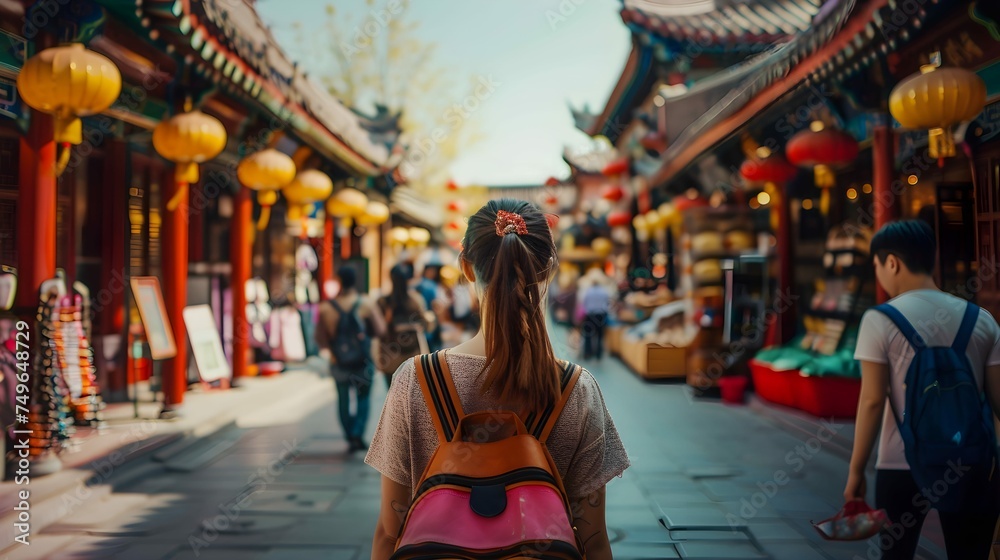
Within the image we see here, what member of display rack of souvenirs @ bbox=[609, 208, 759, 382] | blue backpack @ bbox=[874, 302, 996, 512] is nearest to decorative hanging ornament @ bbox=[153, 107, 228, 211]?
blue backpack @ bbox=[874, 302, 996, 512]

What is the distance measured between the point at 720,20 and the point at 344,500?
11577 mm

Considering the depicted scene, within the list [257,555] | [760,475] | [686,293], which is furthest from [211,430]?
[686,293]

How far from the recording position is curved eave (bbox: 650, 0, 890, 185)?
4.80m

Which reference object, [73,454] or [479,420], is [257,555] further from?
[479,420]

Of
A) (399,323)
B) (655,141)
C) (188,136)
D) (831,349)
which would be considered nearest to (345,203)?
(399,323)

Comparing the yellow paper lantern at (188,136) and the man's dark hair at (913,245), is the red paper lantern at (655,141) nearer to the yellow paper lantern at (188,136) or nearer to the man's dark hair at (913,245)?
the yellow paper lantern at (188,136)

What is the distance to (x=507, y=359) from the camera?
1.58m

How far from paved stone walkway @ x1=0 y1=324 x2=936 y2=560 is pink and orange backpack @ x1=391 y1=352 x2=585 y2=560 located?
103 inches

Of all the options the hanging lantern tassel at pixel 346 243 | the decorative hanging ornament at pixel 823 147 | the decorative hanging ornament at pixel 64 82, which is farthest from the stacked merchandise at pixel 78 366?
the hanging lantern tassel at pixel 346 243

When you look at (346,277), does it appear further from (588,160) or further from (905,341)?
(588,160)

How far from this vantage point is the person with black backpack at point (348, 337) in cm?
604

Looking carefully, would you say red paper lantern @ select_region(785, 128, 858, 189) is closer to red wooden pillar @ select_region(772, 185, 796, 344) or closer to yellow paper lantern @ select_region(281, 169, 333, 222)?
red wooden pillar @ select_region(772, 185, 796, 344)

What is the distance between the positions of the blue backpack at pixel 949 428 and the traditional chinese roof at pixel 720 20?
11313mm

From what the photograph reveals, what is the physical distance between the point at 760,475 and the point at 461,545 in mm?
4687
